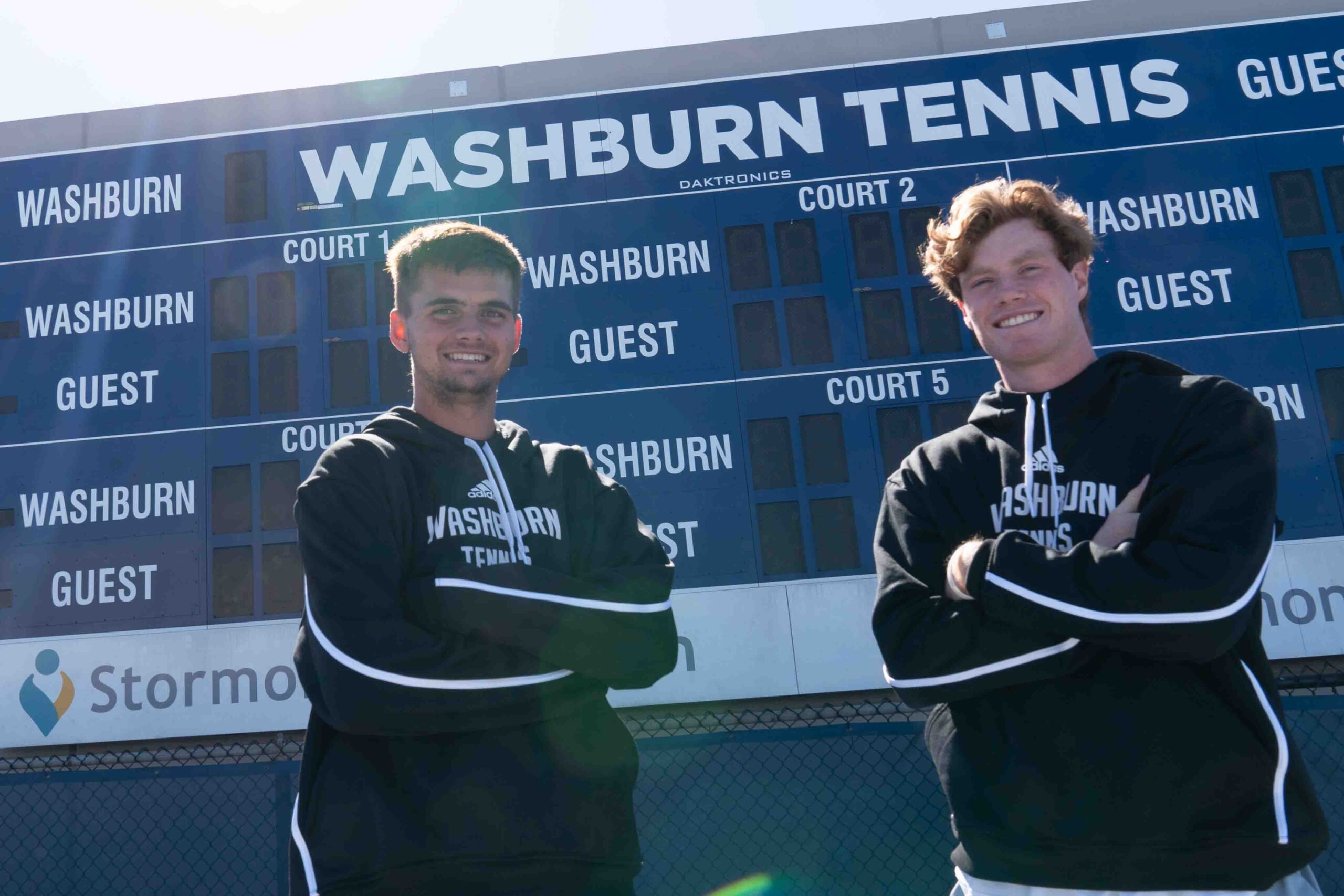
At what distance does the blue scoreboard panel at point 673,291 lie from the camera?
20.1 feet

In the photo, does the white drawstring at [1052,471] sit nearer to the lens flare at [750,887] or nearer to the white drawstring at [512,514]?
the white drawstring at [512,514]

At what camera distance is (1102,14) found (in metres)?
6.74

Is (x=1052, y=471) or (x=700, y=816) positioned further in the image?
(x=700, y=816)

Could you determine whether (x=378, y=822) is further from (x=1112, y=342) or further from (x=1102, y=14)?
(x=1102, y=14)

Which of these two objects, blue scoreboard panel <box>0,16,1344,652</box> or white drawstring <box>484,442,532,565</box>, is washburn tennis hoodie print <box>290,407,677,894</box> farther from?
blue scoreboard panel <box>0,16,1344,652</box>

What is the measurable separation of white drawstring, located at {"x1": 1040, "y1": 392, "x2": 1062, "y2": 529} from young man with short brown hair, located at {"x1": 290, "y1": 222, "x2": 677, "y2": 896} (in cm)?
63

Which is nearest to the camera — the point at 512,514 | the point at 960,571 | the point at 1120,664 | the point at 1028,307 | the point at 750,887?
the point at 1120,664

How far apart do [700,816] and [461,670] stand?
2.15 metres

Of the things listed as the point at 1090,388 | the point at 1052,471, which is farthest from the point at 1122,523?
the point at 1090,388

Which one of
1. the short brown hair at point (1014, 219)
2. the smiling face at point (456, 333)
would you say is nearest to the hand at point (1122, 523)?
the short brown hair at point (1014, 219)

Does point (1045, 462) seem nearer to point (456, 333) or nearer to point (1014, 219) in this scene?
point (1014, 219)

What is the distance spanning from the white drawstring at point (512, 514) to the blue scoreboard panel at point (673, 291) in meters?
4.32

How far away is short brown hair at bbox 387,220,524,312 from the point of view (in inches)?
72.9

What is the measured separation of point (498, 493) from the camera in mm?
1769
